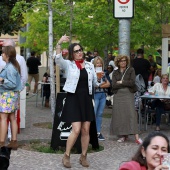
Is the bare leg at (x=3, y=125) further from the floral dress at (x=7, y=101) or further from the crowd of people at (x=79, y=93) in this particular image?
the floral dress at (x=7, y=101)

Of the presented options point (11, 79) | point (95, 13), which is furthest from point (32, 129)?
point (95, 13)

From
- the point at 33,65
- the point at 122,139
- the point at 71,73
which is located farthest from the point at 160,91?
the point at 33,65

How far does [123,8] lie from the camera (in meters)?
11.0

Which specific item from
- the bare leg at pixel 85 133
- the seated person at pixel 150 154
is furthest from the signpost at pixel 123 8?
the seated person at pixel 150 154

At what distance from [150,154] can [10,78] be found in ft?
Result: 17.3

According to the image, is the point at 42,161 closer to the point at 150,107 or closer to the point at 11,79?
the point at 11,79

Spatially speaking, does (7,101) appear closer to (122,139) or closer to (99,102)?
(99,102)

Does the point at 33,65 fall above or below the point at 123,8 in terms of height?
below

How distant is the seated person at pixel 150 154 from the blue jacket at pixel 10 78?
516 cm

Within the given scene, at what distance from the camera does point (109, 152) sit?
9.36 m

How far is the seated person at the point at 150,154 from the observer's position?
12.0 feet

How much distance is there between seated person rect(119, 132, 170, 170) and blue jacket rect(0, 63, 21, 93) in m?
5.16

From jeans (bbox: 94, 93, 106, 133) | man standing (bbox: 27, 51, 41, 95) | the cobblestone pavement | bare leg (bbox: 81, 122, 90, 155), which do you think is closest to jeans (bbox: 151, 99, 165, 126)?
the cobblestone pavement

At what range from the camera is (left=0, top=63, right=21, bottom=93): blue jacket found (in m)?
8.70
